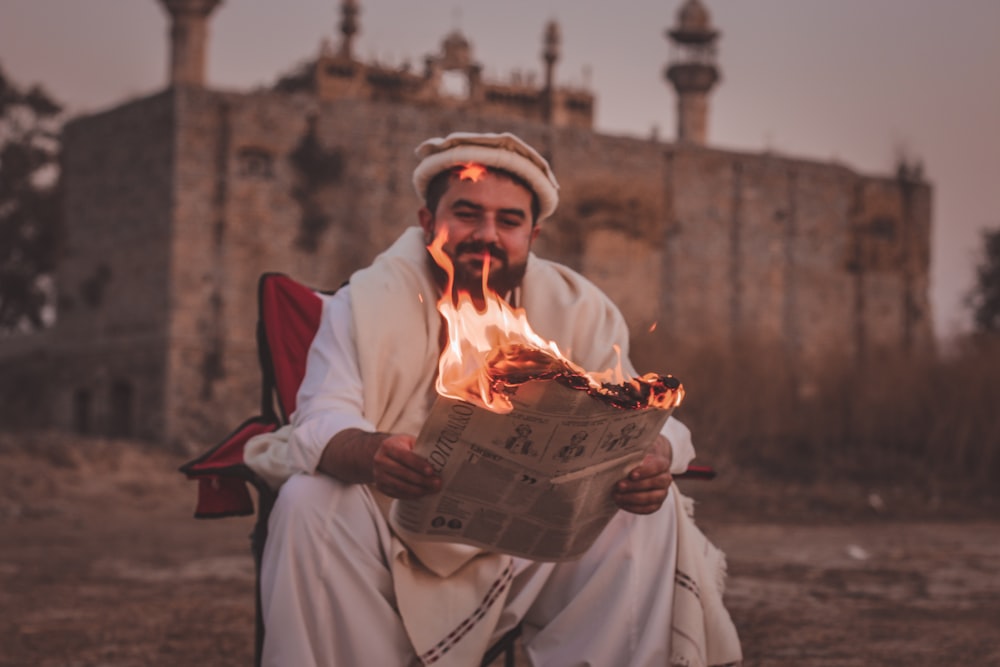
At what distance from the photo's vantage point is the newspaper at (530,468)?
2.18 m

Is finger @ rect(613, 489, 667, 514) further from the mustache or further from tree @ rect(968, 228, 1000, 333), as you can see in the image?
tree @ rect(968, 228, 1000, 333)

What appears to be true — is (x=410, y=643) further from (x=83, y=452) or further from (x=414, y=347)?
(x=83, y=452)

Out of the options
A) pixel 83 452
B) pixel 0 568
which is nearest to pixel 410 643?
pixel 0 568

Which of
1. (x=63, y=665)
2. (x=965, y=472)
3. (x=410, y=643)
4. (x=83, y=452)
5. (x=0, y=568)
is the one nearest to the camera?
(x=410, y=643)

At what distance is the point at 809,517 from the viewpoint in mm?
11617

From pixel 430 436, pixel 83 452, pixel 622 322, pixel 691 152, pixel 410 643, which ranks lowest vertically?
pixel 83 452

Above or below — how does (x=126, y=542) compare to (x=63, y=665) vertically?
below

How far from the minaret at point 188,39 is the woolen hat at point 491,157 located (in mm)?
20456

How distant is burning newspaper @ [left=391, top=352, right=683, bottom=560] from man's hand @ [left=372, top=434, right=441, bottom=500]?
0.02 metres

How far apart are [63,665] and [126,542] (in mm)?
5677

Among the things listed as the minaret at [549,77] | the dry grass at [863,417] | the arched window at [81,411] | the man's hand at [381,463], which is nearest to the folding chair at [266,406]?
the man's hand at [381,463]

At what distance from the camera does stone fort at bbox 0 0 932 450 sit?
19.6m

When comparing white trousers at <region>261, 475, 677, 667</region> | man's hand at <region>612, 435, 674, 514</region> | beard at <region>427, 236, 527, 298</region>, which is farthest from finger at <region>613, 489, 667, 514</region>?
beard at <region>427, 236, 527, 298</region>

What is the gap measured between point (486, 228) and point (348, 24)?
933 inches
